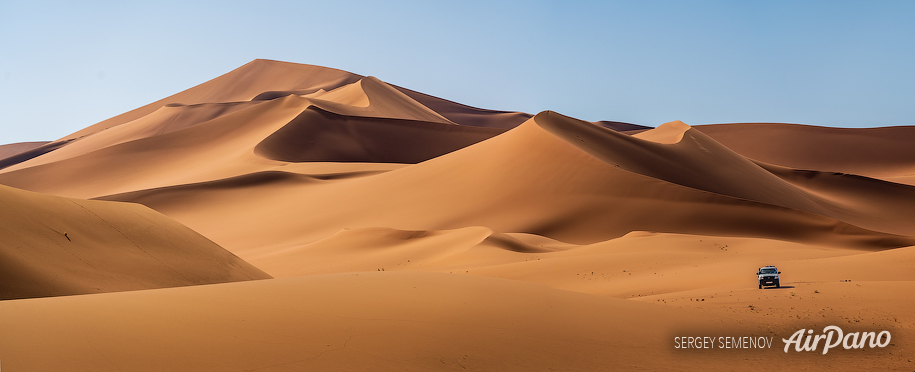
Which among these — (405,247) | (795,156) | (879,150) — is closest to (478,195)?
(405,247)

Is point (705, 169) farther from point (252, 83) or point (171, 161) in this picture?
point (252, 83)

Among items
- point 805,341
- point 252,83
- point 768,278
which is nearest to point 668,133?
point 768,278

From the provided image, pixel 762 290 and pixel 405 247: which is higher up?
pixel 762 290

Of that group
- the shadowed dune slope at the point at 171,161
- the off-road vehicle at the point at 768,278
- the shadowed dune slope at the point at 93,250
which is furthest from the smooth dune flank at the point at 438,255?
the off-road vehicle at the point at 768,278

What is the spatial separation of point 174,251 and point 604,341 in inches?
440

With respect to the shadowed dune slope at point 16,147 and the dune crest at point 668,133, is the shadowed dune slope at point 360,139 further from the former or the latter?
the shadowed dune slope at point 16,147

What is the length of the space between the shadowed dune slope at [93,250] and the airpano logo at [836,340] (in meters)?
12.4

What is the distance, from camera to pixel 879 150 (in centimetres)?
9162

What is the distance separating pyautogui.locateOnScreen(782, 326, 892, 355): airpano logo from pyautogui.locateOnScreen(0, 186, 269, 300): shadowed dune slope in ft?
40.6

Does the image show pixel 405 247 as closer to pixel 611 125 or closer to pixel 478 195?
pixel 478 195

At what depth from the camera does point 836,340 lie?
416 inches

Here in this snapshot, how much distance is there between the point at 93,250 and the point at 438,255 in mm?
15498

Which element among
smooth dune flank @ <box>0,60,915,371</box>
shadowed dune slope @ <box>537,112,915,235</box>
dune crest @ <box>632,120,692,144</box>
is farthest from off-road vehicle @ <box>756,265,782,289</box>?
dune crest @ <box>632,120,692,144</box>

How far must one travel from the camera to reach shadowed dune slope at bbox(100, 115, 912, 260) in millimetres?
33656
